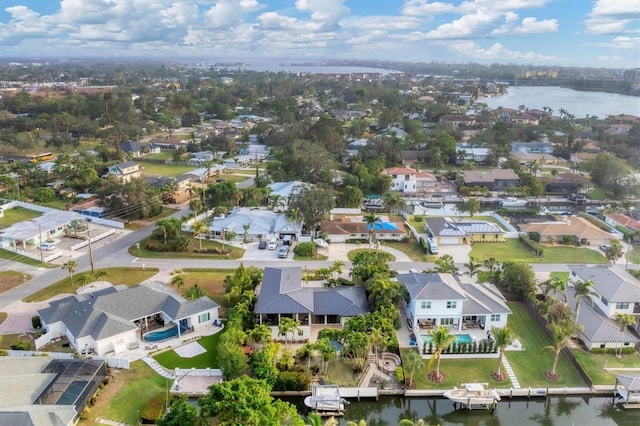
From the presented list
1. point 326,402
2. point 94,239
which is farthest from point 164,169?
point 326,402

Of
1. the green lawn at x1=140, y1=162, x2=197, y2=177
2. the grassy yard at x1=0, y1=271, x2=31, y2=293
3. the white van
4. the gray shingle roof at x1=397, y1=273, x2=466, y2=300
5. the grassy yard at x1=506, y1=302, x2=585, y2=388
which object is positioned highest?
the gray shingle roof at x1=397, y1=273, x2=466, y2=300

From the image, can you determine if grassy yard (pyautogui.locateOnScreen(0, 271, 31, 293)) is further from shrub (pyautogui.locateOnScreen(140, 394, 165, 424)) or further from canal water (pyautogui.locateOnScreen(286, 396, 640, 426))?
canal water (pyautogui.locateOnScreen(286, 396, 640, 426))

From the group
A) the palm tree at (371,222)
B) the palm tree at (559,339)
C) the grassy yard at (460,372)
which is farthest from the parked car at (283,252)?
the palm tree at (559,339)

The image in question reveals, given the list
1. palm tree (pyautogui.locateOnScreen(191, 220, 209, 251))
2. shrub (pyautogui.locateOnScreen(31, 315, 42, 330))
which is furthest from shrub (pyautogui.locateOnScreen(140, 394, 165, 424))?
palm tree (pyautogui.locateOnScreen(191, 220, 209, 251))

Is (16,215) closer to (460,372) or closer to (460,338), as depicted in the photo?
(460,338)

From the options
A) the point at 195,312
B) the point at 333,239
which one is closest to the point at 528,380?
the point at 195,312

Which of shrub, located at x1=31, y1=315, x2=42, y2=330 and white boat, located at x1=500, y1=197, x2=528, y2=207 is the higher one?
white boat, located at x1=500, y1=197, x2=528, y2=207
